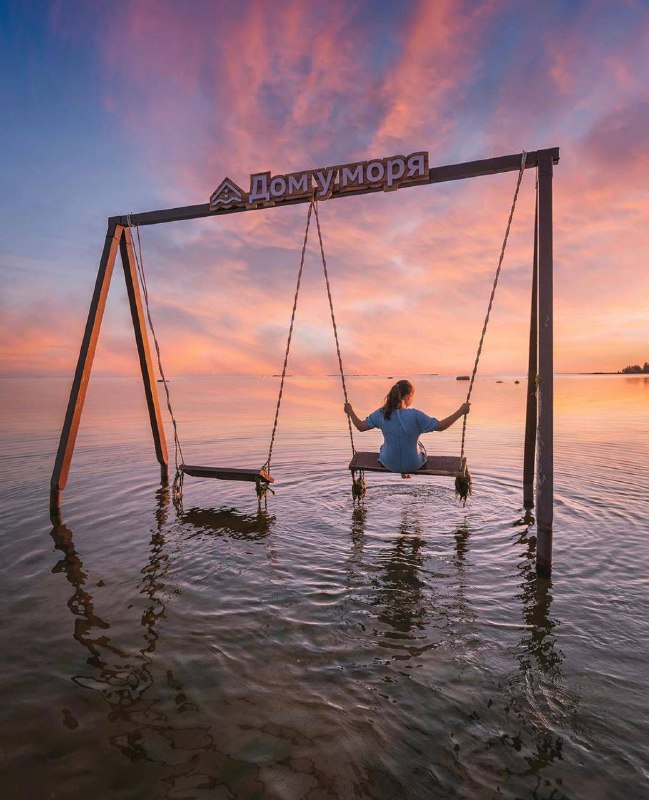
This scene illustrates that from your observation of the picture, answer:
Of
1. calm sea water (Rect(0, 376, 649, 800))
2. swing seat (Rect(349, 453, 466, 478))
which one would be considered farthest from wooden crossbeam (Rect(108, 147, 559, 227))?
calm sea water (Rect(0, 376, 649, 800))

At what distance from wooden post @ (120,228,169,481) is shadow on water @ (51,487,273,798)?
523 cm

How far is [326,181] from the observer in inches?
326

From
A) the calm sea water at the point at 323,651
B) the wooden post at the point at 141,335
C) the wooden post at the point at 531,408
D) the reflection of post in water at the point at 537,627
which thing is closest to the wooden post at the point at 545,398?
the reflection of post in water at the point at 537,627

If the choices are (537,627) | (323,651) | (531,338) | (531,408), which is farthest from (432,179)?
(323,651)

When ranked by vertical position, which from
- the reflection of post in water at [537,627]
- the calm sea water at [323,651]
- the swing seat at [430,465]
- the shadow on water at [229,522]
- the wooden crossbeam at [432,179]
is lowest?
the reflection of post in water at [537,627]

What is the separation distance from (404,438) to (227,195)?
5.74 meters

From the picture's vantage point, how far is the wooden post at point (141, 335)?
991cm

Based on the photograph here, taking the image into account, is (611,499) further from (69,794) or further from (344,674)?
(69,794)

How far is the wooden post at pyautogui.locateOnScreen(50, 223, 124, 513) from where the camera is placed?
9273 millimetres

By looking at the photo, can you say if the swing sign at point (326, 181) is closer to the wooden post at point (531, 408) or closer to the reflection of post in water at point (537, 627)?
the wooden post at point (531, 408)

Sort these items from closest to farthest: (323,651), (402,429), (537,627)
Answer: (323,651) → (537,627) → (402,429)

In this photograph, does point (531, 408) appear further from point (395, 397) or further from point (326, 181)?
point (326, 181)

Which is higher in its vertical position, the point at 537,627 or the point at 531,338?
the point at 531,338

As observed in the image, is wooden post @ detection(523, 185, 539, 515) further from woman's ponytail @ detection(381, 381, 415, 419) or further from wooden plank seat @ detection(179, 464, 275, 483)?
wooden plank seat @ detection(179, 464, 275, 483)
